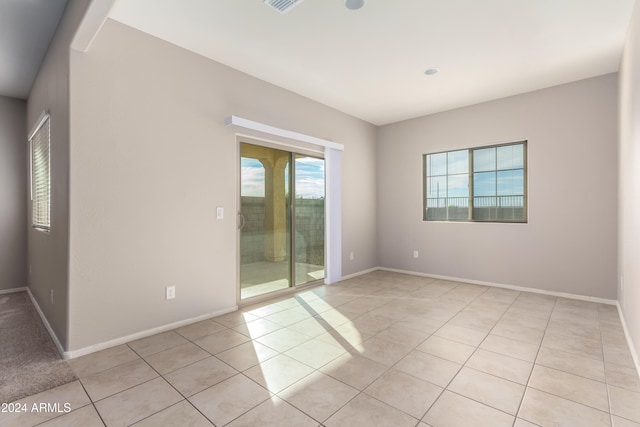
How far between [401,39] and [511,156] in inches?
103

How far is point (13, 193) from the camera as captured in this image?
4.36 meters

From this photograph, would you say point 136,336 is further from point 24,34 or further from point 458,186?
point 458,186

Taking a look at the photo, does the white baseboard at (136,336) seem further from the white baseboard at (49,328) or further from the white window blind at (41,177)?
the white window blind at (41,177)

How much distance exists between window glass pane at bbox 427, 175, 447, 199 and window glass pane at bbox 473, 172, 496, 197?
46 cm

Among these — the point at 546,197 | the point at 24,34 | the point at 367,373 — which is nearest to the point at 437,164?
the point at 546,197

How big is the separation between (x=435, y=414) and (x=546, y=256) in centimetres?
337

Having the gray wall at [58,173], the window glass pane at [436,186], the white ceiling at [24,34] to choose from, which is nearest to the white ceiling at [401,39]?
the gray wall at [58,173]

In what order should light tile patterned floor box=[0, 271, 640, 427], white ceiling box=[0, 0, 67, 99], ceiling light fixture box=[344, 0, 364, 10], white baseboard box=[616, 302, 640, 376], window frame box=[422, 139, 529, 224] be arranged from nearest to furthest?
light tile patterned floor box=[0, 271, 640, 427]
white baseboard box=[616, 302, 640, 376]
ceiling light fixture box=[344, 0, 364, 10]
white ceiling box=[0, 0, 67, 99]
window frame box=[422, 139, 529, 224]

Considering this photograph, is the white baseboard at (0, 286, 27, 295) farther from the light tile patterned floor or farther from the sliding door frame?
the sliding door frame

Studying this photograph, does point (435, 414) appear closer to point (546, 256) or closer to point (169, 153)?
point (169, 153)

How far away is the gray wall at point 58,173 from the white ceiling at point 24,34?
0.27 ft

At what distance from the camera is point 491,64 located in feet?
11.1

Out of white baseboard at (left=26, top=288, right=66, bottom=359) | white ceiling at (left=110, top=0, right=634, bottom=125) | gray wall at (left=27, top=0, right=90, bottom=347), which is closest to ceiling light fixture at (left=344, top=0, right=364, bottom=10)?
white ceiling at (left=110, top=0, right=634, bottom=125)

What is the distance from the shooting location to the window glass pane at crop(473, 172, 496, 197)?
4.60m
